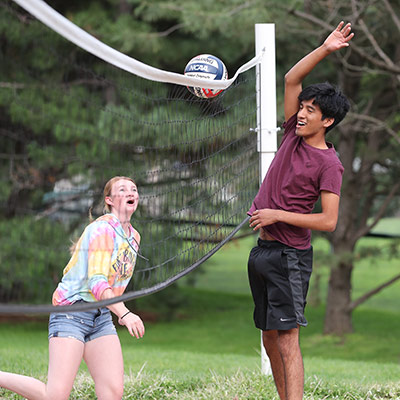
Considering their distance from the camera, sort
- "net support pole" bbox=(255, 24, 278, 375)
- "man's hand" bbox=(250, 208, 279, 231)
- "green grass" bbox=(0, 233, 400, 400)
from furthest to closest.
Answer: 1. "net support pole" bbox=(255, 24, 278, 375)
2. "green grass" bbox=(0, 233, 400, 400)
3. "man's hand" bbox=(250, 208, 279, 231)

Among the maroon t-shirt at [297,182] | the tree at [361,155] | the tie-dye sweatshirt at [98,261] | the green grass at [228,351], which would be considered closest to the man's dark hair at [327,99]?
the maroon t-shirt at [297,182]

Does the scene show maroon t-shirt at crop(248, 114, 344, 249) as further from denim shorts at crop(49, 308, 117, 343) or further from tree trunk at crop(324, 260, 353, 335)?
tree trunk at crop(324, 260, 353, 335)

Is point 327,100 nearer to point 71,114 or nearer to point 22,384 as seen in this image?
point 22,384

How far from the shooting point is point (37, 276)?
340 inches

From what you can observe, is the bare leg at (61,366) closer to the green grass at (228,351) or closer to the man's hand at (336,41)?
the green grass at (228,351)

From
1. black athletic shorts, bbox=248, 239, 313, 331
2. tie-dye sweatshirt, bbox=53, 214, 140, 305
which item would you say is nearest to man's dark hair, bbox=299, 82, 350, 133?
black athletic shorts, bbox=248, 239, 313, 331

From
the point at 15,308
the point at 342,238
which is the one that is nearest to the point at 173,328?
the point at 342,238

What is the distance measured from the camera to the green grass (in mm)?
4223

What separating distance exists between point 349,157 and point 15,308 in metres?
9.29

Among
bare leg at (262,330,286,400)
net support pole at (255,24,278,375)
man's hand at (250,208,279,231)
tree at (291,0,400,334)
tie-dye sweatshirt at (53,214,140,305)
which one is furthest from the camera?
tree at (291,0,400,334)

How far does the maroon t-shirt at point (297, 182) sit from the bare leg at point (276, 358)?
0.47 meters

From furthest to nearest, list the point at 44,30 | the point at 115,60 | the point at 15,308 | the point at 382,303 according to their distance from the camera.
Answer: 1. the point at 382,303
2. the point at 44,30
3. the point at 115,60
4. the point at 15,308

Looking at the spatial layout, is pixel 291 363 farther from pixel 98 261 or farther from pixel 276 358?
pixel 98 261

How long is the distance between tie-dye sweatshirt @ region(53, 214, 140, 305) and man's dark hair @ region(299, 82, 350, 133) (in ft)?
3.50
